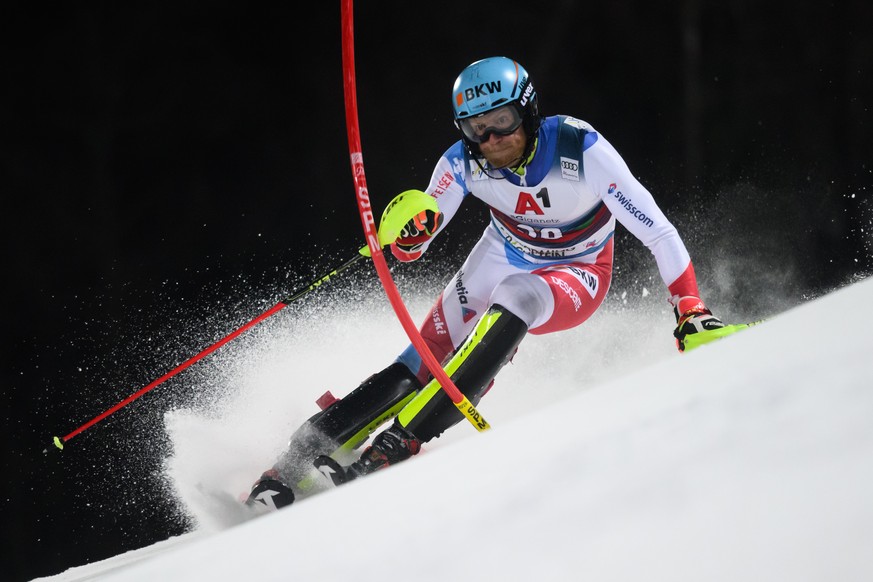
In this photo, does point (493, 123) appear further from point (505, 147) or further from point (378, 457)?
point (378, 457)

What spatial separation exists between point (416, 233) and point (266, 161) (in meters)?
2.57

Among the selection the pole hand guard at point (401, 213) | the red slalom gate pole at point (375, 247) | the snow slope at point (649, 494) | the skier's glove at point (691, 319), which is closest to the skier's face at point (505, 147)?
the pole hand guard at point (401, 213)

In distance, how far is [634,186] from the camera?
302 cm

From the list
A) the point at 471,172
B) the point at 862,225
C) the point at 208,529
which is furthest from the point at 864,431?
the point at 862,225

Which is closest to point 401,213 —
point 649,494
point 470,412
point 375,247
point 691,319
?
point 375,247

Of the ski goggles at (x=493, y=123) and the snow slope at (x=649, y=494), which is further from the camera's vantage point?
the ski goggles at (x=493, y=123)

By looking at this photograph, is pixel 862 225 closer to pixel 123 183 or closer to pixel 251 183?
pixel 251 183

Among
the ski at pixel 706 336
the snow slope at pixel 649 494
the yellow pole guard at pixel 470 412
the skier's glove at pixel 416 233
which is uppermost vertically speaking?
the skier's glove at pixel 416 233

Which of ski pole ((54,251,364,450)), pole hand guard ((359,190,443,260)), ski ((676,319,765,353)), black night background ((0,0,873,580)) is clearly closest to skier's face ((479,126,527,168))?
pole hand guard ((359,190,443,260))

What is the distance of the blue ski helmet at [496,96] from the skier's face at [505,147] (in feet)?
0.06

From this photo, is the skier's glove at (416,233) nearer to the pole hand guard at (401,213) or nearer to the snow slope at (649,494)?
the pole hand guard at (401,213)

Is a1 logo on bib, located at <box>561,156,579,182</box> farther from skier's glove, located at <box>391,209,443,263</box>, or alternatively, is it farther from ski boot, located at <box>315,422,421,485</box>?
ski boot, located at <box>315,422,421,485</box>

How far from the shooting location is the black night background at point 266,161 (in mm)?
4852

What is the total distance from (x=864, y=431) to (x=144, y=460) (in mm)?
4572
